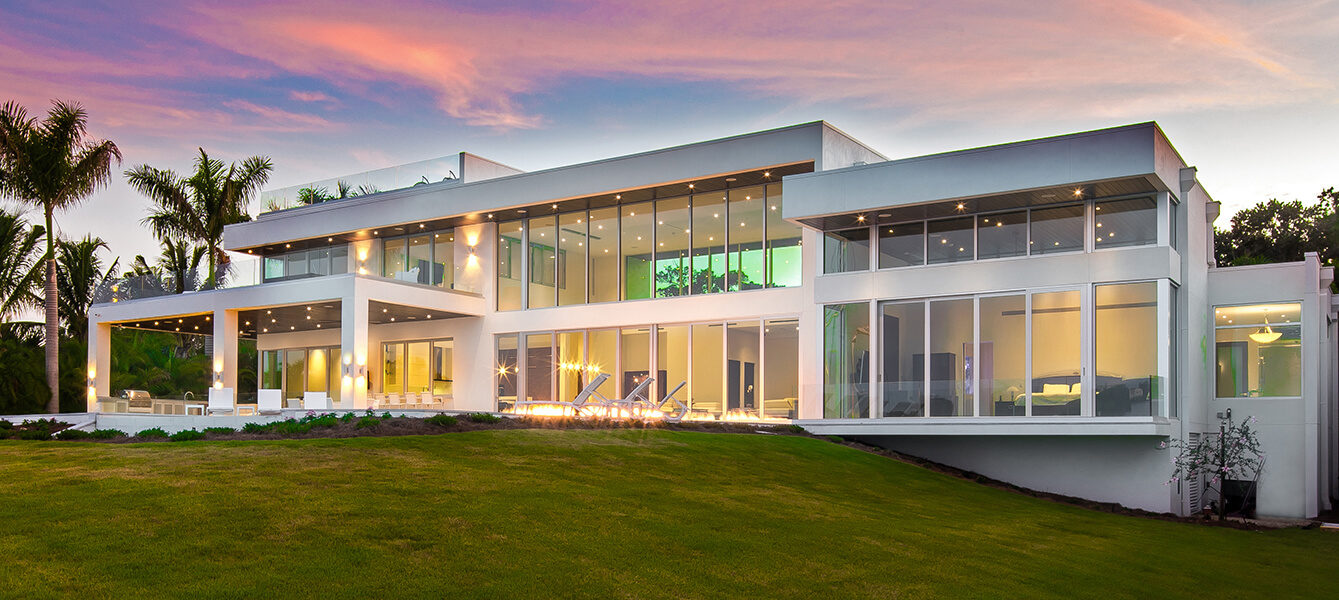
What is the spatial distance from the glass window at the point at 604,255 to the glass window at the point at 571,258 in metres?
0.34

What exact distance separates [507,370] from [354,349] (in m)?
4.62

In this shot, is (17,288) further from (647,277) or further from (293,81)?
(647,277)

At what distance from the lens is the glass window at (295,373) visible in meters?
34.6

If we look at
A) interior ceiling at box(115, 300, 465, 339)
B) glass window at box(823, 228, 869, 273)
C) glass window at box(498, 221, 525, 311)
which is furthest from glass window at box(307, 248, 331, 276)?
glass window at box(823, 228, 869, 273)

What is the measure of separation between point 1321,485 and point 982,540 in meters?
15.9

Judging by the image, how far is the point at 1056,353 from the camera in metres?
18.9

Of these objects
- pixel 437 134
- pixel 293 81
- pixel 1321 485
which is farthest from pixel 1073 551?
pixel 437 134

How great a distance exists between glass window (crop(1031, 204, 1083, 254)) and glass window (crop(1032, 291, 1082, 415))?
Answer: 0.90 metres

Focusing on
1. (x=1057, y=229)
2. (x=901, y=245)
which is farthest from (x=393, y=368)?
(x=1057, y=229)

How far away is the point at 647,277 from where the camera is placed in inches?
1029

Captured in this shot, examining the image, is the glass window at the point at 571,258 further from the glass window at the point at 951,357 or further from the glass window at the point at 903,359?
the glass window at the point at 951,357

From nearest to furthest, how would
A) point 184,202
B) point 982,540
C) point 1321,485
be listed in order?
point 982,540
point 1321,485
point 184,202

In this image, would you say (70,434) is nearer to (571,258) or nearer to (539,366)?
(539,366)

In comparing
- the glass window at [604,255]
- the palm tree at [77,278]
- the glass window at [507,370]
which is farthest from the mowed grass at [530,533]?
the palm tree at [77,278]
